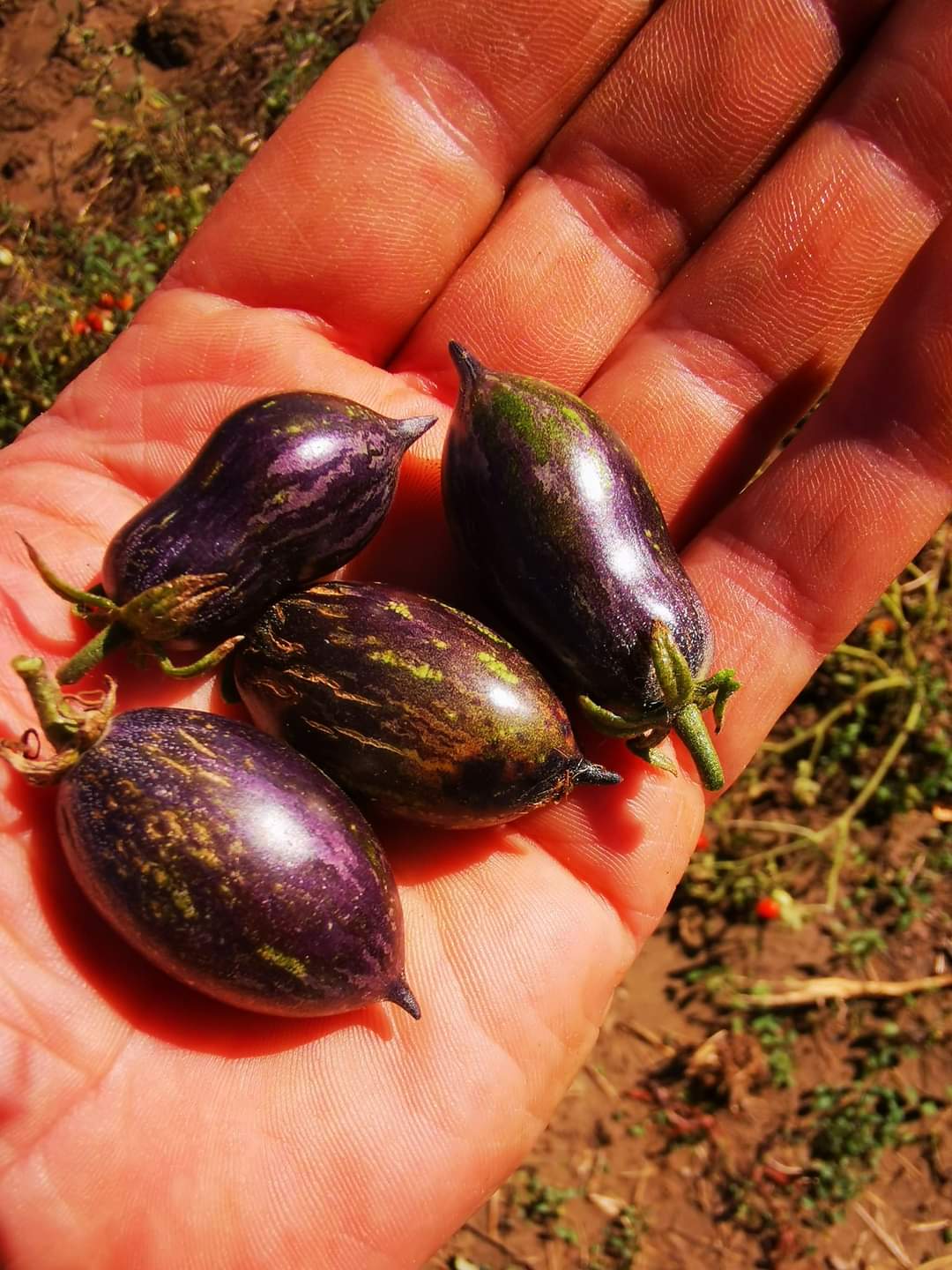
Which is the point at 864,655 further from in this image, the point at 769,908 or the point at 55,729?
the point at 55,729

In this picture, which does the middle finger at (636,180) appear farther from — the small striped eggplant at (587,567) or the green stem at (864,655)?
the green stem at (864,655)

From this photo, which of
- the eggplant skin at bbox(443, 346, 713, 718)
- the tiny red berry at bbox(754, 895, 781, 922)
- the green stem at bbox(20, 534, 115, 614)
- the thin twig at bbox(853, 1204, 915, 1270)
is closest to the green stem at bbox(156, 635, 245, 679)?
the green stem at bbox(20, 534, 115, 614)

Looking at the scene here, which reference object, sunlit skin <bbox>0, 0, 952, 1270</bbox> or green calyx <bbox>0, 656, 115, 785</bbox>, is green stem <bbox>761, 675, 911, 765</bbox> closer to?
sunlit skin <bbox>0, 0, 952, 1270</bbox>

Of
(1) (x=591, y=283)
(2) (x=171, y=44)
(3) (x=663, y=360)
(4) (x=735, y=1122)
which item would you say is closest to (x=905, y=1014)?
(4) (x=735, y=1122)

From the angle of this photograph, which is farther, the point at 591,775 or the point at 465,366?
the point at 465,366

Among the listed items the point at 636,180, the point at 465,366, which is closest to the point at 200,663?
the point at 465,366

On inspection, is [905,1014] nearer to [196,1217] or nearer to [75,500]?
[196,1217]
